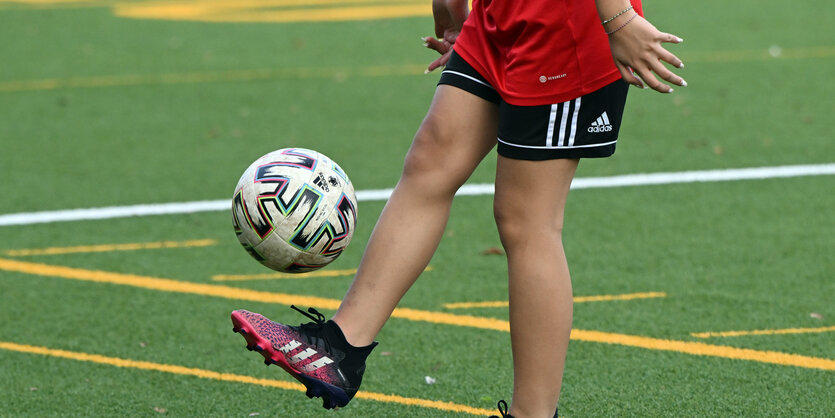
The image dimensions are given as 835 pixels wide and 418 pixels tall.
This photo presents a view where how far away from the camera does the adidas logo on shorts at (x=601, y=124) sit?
3.58 meters

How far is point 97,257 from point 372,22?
10393mm

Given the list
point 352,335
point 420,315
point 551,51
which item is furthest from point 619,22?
point 420,315

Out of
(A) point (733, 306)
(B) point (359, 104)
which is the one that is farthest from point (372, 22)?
(A) point (733, 306)

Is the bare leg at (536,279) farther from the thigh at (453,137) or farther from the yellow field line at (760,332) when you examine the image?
the yellow field line at (760,332)

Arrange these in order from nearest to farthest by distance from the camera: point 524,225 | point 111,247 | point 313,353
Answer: point 524,225 < point 313,353 < point 111,247

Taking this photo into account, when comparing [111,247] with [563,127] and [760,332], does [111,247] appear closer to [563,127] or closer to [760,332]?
[760,332]

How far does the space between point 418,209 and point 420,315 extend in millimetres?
1684

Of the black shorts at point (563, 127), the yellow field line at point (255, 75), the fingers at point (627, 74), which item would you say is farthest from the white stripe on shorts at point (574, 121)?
the yellow field line at point (255, 75)

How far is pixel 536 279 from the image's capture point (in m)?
3.68

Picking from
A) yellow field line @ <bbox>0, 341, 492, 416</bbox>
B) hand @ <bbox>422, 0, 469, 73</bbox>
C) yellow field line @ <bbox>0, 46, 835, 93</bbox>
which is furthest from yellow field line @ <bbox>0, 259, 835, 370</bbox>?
yellow field line @ <bbox>0, 46, 835, 93</bbox>

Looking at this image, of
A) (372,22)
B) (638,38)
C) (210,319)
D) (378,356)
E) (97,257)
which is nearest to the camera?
(638,38)

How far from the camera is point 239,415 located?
430 centimetres

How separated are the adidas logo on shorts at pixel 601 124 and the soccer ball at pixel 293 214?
104 cm

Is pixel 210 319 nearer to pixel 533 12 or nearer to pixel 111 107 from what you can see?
pixel 533 12
